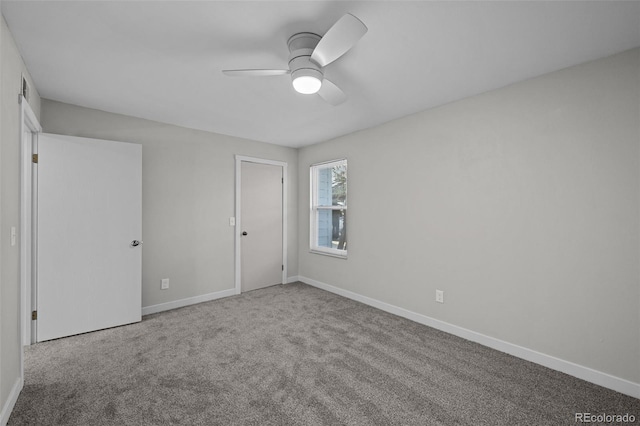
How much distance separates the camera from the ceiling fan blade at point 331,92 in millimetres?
2049

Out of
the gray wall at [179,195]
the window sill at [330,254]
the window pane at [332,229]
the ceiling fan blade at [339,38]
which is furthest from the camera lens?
the window pane at [332,229]

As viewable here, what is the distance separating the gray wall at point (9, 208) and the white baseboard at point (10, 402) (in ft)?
0.08

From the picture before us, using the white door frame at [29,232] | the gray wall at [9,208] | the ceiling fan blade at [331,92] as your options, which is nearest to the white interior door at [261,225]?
the white door frame at [29,232]

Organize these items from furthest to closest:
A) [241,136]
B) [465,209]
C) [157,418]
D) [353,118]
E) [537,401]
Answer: [241,136], [353,118], [465,209], [537,401], [157,418]

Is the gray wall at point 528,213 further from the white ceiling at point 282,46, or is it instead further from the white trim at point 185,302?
the white trim at point 185,302

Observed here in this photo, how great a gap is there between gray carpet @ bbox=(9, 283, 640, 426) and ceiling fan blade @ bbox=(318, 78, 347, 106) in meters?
2.14

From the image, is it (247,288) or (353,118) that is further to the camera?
(247,288)

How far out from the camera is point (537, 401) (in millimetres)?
1868

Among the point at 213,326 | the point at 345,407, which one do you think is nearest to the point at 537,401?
the point at 345,407

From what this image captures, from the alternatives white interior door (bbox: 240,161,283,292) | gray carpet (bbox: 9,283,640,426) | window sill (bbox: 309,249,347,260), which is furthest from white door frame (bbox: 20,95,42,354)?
window sill (bbox: 309,249,347,260)

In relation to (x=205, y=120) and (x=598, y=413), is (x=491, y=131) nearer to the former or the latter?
(x=598, y=413)

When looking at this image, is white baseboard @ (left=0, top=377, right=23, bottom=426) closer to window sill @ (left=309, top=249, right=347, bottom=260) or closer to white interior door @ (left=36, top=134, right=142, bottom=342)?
white interior door @ (left=36, top=134, right=142, bottom=342)

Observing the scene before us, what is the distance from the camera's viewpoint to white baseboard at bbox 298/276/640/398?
1.96m

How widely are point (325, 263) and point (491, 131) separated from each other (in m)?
2.83
